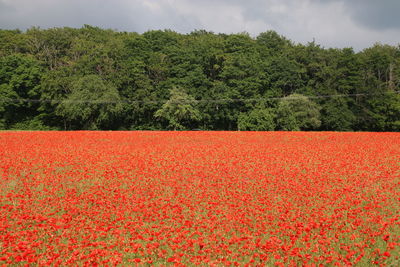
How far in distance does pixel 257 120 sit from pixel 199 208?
46.6 meters

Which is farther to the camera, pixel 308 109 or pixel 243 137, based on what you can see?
pixel 308 109

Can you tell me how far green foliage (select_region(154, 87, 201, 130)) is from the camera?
56969 millimetres

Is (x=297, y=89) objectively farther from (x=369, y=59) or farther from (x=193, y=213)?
(x=193, y=213)

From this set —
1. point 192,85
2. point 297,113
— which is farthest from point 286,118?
point 192,85

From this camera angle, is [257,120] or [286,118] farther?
[257,120]

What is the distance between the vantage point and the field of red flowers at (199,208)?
7211mm

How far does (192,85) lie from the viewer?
61.7 meters

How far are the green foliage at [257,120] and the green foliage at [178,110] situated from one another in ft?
23.0

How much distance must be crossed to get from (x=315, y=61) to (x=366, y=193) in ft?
189

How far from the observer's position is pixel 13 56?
2466 inches

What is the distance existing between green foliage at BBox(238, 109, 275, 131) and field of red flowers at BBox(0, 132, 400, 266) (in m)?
34.0

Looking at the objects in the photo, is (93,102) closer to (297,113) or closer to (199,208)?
(297,113)

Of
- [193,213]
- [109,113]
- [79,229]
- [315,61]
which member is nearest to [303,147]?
[193,213]

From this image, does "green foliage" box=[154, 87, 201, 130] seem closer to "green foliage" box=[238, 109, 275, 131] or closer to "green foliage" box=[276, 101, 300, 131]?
"green foliage" box=[238, 109, 275, 131]
